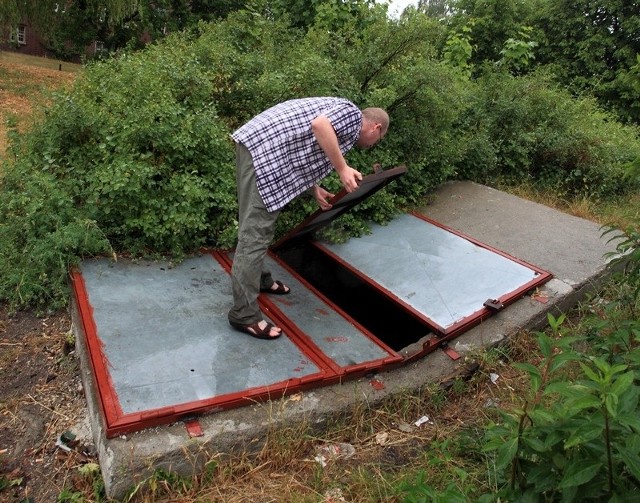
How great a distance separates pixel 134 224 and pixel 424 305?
85.5 inches

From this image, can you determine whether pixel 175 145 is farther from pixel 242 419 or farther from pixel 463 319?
pixel 463 319

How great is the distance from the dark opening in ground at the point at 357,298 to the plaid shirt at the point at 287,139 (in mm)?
1291

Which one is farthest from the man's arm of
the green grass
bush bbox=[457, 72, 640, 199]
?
the green grass

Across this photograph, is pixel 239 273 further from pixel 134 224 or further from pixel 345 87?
pixel 345 87

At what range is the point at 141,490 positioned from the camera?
96.4 inches

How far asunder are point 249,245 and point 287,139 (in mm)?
675

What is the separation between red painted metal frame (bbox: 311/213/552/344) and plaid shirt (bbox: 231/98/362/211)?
1.18 m

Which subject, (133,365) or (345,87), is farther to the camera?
(345,87)

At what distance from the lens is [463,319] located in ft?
12.6

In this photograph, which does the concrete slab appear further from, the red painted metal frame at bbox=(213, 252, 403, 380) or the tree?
the tree

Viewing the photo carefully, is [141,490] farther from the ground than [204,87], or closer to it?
closer to it

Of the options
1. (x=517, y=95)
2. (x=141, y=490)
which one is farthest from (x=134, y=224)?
(x=517, y=95)

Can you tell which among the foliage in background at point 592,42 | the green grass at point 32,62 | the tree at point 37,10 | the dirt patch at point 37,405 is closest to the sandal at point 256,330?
the dirt patch at point 37,405

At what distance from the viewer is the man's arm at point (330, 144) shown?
313 centimetres
